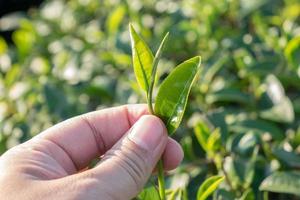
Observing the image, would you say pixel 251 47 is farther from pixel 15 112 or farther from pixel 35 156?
pixel 35 156

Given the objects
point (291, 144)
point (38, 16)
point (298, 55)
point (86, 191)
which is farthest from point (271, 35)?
point (38, 16)

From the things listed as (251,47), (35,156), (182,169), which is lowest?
(182,169)

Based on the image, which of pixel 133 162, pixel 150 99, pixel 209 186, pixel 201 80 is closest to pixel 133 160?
pixel 133 162

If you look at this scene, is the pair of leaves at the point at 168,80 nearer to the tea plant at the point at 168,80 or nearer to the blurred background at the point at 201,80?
the tea plant at the point at 168,80

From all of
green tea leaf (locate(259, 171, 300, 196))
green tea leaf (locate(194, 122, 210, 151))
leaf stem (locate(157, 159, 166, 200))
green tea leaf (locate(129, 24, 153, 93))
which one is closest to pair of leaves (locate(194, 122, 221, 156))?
green tea leaf (locate(194, 122, 210, 151))

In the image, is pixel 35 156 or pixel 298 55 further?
pixel 298 55

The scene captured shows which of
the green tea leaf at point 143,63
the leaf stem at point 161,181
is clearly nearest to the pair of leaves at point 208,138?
the leaf stem at point 161,181

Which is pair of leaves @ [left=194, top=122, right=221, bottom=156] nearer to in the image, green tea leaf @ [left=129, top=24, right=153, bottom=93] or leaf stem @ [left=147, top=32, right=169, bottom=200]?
leaf stem @ [left=147, top=32, right=169, bottom=200]
